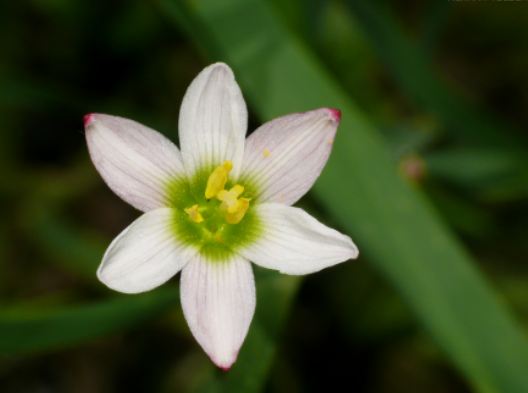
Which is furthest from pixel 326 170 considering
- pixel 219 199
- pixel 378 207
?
pixel 219 199

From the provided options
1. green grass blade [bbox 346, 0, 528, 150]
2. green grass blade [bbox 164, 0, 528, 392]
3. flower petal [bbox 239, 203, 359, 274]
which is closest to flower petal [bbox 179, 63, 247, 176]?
flower petal [bbox 239, 203, 359, 274]

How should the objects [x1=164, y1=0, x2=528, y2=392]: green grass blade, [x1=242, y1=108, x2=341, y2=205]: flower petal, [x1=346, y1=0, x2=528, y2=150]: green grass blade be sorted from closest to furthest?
[x1=242, y1=108, x2=341, y2=205]: flower petal < [x1=164, y1=0, x2=528, y2=392]: green grass blade < [x1=346, y1=0, x2=528, y2=150]: green grass blade

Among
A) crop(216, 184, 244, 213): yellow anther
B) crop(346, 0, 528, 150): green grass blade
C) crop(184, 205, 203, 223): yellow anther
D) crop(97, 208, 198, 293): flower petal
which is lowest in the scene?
crop(346, 0, 528, 150): green grass blade

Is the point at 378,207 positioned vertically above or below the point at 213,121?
below

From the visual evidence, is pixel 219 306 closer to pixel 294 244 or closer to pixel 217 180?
pixel 294 244

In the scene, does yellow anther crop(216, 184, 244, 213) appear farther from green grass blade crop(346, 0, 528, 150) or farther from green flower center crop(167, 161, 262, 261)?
green grass blade crop(346, 0, 528, 150)

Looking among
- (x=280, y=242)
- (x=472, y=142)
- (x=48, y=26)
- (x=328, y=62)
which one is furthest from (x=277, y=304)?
(x=48, y=26)

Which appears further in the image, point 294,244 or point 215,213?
point 215,213
